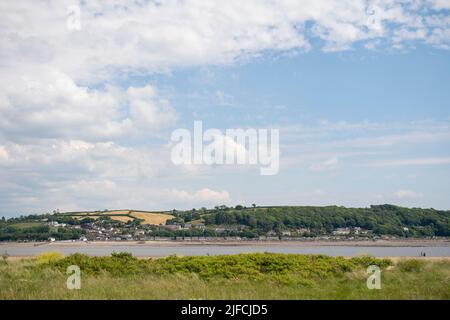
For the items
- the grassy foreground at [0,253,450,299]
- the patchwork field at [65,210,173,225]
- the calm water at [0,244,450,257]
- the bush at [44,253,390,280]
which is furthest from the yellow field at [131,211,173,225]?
the bush at [44,253,390,280]

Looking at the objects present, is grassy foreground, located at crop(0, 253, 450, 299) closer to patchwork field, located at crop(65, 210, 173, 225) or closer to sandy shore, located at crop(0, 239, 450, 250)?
sandy shore, located at crop(0, 239, 450, 250)

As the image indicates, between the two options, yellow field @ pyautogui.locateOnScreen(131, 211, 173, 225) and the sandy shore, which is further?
yellow field @ pyautogui.locateOnScreen(131, 211, 173, 225)

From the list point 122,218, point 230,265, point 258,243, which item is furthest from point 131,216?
point 230,265

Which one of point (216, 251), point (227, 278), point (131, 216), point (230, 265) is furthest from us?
point (131, 216)

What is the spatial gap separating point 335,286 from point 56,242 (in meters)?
111

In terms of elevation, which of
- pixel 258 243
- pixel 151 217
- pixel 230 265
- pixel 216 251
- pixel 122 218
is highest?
pixel 230 265

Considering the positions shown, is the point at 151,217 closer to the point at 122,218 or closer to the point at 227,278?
the point at 122,218

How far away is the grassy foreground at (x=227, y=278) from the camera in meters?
15.0

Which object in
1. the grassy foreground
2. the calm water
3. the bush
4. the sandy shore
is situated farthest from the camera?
the sandy shore

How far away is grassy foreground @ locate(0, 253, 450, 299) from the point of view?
1498 cm

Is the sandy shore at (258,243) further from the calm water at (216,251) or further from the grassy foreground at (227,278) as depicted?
the grassy foreground at (227,278)

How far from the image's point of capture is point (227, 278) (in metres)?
19.8

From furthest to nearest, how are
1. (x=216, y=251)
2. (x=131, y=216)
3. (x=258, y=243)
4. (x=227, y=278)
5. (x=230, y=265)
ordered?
(x=131, y=216)
(x=258, y=243)
(x=216, y=251)
(x=230, y=265)
(x=227, y=278)

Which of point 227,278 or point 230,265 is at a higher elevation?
point 230,265
